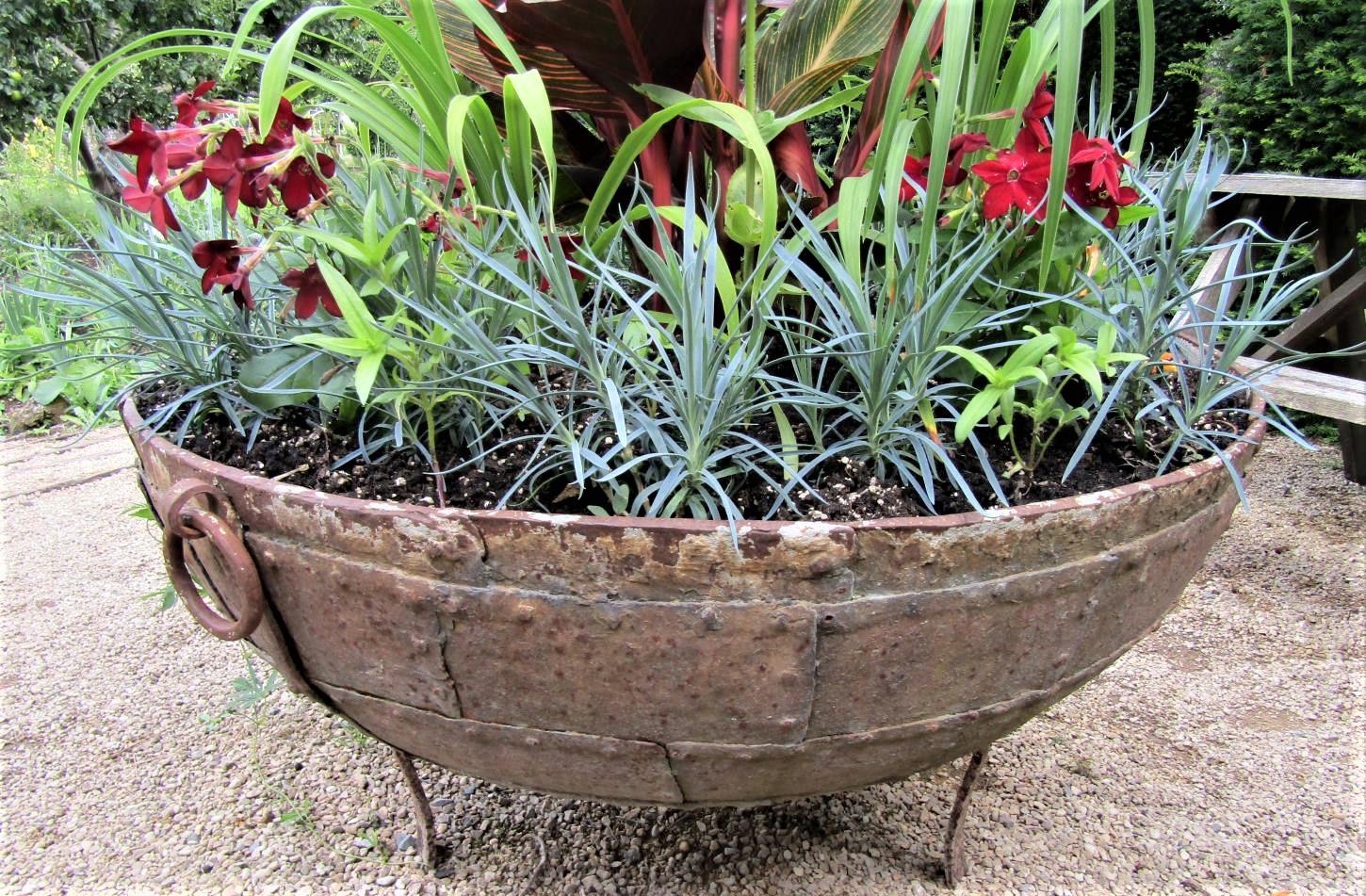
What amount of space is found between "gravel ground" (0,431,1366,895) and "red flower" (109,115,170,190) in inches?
39.8

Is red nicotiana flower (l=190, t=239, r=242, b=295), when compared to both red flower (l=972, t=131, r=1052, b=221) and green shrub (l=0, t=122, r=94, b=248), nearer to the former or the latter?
red flower (l=972, t=131, r=1052, b=221)

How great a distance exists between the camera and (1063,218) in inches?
36.8

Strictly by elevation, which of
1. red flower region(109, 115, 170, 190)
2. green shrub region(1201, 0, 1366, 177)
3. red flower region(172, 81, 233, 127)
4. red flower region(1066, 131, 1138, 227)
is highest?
red flower region(172, 81, 233, 127)

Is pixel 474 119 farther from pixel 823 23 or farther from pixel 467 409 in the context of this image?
pixel 823 23

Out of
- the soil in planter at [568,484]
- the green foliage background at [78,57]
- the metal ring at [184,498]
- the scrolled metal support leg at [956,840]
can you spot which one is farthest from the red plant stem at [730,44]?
the green foliage background at [78,57]

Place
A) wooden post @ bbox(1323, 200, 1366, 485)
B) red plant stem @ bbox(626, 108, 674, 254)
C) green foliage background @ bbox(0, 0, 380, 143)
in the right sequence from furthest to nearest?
green foliage background @ bbox(0, 0, 380, 143), wooden post @ bbox(1323, 200, 1366, 485), red plant stem @ bbox(626, 108, 674, 254)

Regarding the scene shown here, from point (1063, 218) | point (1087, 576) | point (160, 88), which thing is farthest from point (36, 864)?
point (160, 88)

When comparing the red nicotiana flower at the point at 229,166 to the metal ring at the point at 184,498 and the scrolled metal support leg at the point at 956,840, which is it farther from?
the scrolled metal support leg at the point at 956,840

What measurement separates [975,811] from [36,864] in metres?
1.51

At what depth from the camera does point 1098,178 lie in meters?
0.87

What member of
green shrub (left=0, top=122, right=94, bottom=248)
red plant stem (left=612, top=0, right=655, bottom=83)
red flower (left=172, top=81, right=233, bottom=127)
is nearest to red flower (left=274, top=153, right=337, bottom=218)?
red flower (left=172, top=81, right=233, bottom=127)

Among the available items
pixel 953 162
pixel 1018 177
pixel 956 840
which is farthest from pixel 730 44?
pixel 956 840

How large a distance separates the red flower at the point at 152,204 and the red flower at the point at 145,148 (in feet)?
0.06

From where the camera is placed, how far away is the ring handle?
0.79m
